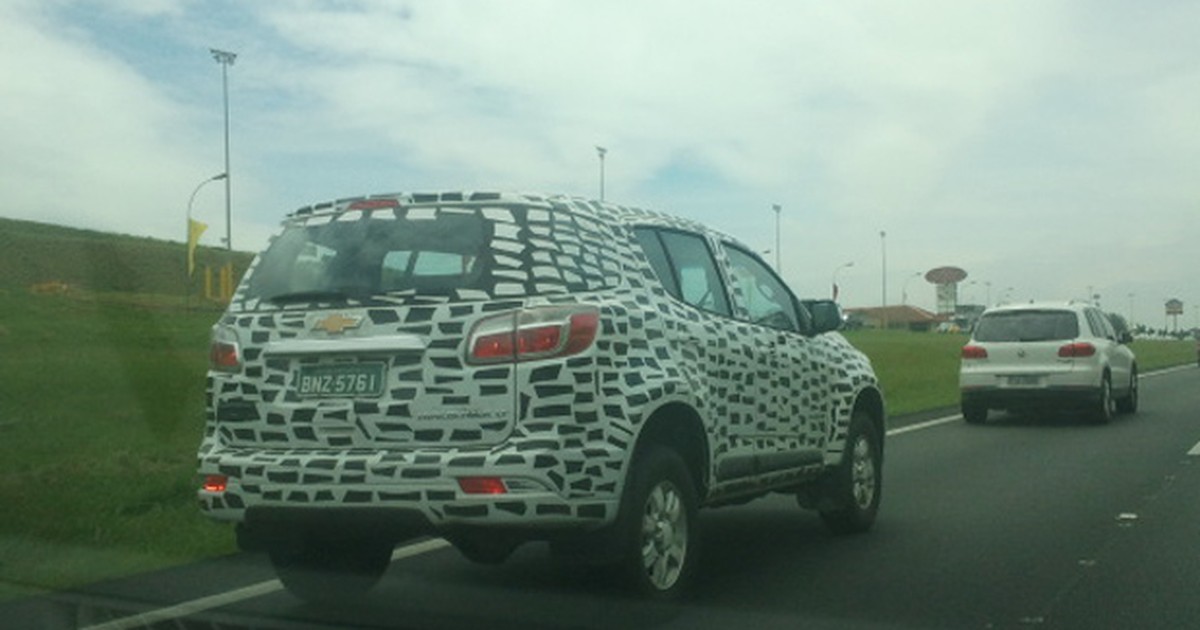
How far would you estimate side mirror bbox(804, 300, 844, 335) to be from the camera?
934cm

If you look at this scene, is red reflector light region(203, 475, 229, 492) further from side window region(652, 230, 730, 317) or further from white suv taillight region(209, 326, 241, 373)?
side window region(652, 230, 730, 317)

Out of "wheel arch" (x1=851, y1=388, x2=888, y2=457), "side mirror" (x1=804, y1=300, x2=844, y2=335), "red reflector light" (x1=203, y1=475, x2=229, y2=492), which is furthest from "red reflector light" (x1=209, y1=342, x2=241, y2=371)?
"wheel arch" (x1=851, y1=388, x2=888, y2=457)

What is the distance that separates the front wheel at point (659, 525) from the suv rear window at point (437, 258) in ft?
2.84

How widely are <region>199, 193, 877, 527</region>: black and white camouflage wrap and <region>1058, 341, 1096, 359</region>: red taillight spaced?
46.8 ft

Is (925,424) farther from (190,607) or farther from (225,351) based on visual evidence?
(225,351)

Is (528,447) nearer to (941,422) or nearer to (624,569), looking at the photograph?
(624,569)

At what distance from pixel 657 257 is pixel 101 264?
56038 millimetres

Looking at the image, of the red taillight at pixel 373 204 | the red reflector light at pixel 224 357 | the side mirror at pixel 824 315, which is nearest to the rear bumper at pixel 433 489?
the red reflector light at pixel 224 357

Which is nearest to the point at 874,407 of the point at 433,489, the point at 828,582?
the point at 828,582

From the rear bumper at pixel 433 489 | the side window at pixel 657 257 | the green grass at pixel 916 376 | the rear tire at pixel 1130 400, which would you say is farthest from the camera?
the green grass at pixel 916 376

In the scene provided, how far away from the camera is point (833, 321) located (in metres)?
9.38

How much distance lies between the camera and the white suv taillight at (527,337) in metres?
6.32

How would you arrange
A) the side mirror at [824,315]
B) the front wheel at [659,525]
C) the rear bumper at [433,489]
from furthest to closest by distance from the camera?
the side mirror at [824,315], the front wheel at [659,525], the rear bumper at [433,489]

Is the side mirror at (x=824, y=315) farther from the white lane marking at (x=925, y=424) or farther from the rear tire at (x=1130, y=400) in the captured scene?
the rear tire at (x=1130, y=400)
